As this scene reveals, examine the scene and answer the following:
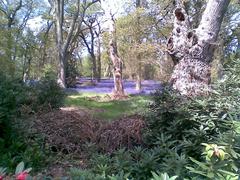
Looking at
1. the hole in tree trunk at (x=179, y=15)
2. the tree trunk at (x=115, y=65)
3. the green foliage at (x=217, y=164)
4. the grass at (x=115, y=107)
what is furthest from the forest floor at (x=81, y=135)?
the tree trunk at (x=115, y=65)

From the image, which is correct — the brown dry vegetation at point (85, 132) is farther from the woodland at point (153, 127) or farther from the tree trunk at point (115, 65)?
the tree trunk at point (115, 65)

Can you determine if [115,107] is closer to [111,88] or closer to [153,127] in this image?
[153,127]

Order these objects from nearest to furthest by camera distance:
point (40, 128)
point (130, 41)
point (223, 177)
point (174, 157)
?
1. point (223, 177)
2. point (174, 157)
3. point (40, 128)
4. point (130, 41)

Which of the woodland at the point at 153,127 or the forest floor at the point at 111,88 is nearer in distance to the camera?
the woodland at the point at 153,127

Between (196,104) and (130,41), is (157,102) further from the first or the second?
(130,41)

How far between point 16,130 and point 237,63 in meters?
3.55

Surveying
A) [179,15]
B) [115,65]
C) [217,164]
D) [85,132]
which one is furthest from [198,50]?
[115,65]

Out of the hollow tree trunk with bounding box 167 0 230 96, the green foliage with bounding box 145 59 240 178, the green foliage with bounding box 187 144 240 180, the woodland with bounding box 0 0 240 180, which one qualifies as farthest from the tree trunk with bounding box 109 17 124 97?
the green foliage with bounding box 187 144 240 180

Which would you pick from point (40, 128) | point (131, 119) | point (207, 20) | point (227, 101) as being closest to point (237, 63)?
point (227, 101)

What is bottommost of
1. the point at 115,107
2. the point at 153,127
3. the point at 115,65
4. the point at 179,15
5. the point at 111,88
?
the point at 111,88

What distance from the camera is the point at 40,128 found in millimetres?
5891

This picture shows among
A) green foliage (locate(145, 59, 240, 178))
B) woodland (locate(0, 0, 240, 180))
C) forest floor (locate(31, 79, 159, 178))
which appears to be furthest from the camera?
forest floor (locate(31, 79, 159, 178))

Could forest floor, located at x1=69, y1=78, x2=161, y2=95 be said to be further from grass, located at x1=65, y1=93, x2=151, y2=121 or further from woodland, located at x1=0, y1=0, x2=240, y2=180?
woodland, located at x1=0, y1=0, x2=240, y2=180

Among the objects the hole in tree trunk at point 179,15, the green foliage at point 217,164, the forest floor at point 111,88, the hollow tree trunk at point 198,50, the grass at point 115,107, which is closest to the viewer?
the green foliage at point 217,164
